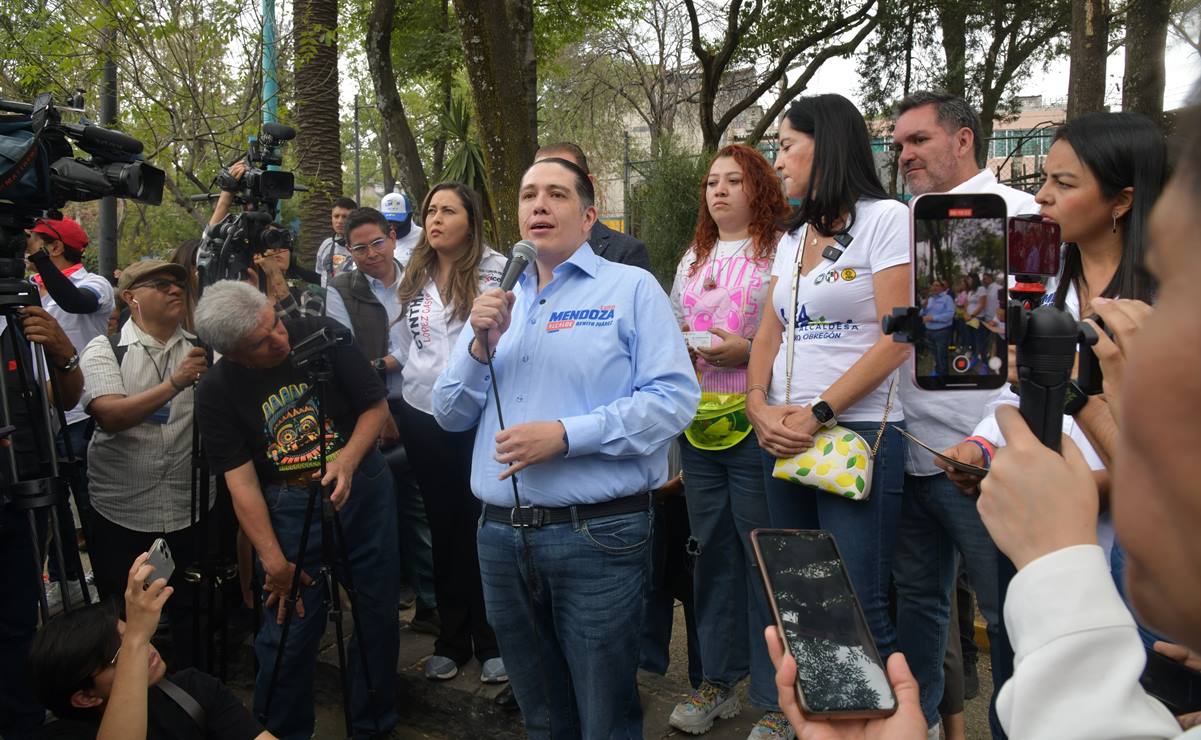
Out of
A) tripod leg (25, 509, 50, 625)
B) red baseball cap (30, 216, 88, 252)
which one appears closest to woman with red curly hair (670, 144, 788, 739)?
tripod leg (25, 509, 50, 625)

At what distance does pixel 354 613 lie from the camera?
381 cm

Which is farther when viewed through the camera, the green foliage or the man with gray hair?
the green foliage

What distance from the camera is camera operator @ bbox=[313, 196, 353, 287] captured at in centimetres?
672

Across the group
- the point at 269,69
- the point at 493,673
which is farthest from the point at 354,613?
the point at 269,69

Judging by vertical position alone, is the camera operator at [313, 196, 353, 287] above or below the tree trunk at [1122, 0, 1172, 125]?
below

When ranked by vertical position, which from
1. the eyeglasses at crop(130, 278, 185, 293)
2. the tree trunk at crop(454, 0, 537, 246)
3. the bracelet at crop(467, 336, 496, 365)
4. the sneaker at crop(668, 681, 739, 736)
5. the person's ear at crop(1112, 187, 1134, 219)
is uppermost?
the tree trunk at crop(454, 0, 537, 246)

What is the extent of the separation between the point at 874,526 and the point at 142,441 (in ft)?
11.3

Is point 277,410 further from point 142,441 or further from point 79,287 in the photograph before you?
point 79,287

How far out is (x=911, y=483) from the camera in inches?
124

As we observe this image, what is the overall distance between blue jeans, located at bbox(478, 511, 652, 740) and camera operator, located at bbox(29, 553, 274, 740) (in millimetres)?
1015

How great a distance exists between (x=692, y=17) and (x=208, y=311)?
14.1 meters

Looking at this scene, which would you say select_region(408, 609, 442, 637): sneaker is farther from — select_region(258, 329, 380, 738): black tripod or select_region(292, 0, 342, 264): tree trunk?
select_region(292, 0, 342, 264): tree trunk

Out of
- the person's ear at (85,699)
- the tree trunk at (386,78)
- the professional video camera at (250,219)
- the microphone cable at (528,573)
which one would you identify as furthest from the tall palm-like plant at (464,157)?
the person's ear at (85,699)

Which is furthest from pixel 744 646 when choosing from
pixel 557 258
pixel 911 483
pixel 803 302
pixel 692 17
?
pixel 692 17
